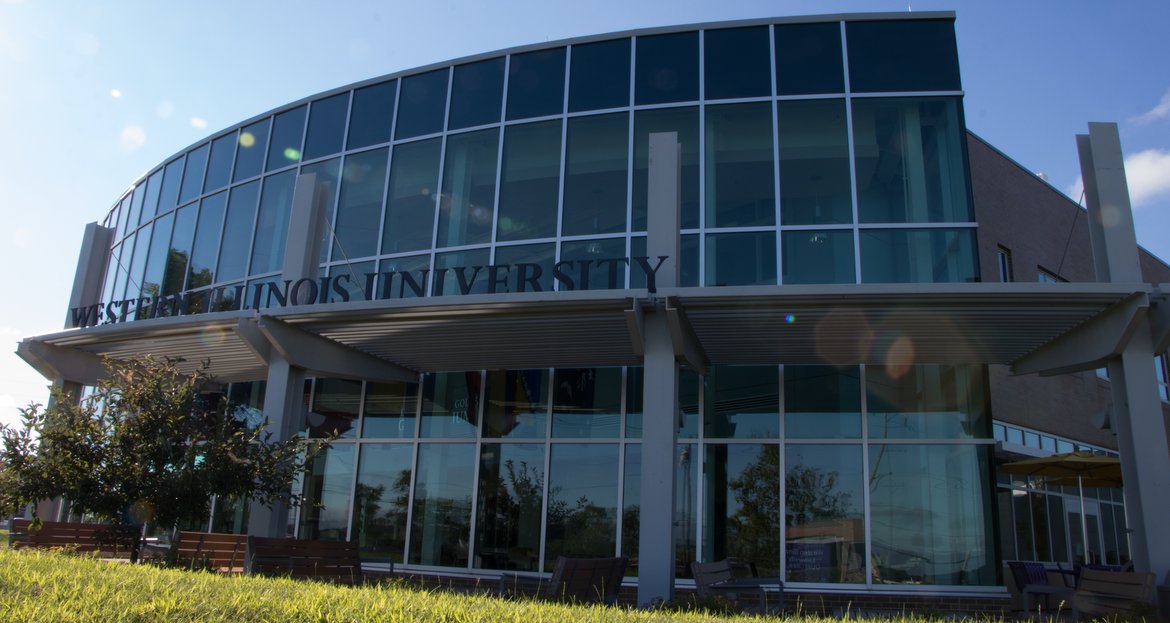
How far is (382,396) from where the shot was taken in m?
15.7

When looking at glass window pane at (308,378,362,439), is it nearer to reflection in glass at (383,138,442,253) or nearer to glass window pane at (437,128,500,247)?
reflection in glass at (383,138,442,253)

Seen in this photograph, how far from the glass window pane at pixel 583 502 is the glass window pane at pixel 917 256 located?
15.9ft

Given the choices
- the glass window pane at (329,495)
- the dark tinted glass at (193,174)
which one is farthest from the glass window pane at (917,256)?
the dark tinted glass at (193,174)

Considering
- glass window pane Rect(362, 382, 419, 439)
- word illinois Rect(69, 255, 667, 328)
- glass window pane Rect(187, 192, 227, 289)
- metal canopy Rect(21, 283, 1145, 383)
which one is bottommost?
glass window pane Rect(362, 382, 419, 439)

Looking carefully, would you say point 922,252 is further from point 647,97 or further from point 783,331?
point 647,97

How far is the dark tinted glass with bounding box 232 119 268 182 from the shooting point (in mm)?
18345

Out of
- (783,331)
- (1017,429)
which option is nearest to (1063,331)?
(783,331)

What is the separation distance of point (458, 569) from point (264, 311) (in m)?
5.08

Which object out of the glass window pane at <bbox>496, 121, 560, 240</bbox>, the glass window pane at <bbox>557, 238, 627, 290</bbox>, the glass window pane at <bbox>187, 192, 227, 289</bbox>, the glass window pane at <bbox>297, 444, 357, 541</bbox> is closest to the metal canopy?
the glass window pane at <bbox>557, 238, 627, 290</bbox>

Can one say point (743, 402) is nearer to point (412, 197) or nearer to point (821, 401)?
point (821, 401)

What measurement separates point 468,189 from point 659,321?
19.6 feet

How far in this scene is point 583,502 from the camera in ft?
45.1

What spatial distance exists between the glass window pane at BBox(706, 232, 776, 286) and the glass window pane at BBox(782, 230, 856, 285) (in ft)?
0.78

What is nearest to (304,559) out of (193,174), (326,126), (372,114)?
(372,114)
